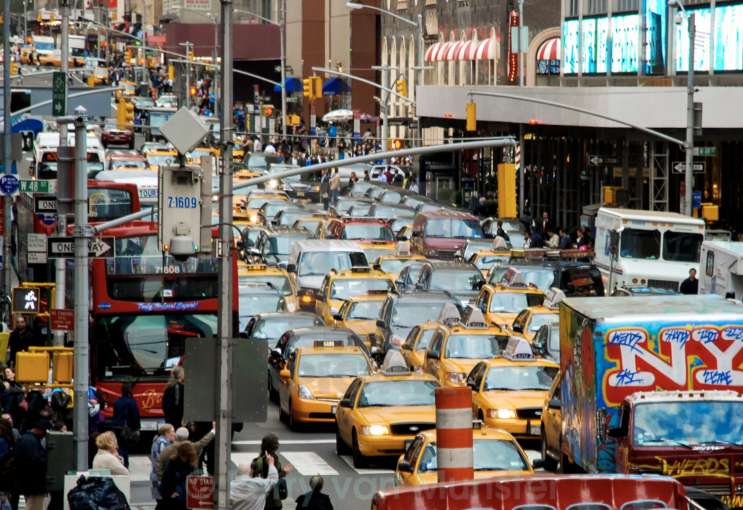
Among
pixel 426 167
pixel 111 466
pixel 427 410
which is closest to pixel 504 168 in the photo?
pixel 427 410

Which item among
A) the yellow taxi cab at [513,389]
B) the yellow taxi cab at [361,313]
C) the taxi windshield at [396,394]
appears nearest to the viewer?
the taxi windshield at [396,394]

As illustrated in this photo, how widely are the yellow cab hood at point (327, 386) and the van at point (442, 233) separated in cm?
1656

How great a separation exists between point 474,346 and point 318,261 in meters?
9.67

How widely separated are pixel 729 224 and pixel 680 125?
5527 mm

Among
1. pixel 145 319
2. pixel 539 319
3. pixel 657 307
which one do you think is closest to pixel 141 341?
pixel 145 319

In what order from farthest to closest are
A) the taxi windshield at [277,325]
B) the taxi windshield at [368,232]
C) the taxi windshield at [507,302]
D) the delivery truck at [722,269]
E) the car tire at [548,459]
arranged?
the taxi windshield at [368,232]
the taxi windshield at [507,302]
the taxi windshield at [277,325]
the delivery truck at [722,269]
the car tire at [548,459]

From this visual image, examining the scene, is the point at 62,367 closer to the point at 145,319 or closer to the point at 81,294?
the point at 81,294

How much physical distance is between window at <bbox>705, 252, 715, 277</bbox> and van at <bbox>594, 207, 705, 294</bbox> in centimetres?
414

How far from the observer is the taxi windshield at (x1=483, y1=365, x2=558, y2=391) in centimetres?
1955

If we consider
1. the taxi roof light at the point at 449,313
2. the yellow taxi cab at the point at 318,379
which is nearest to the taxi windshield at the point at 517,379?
the yellow taxi cab at the point at 318,379

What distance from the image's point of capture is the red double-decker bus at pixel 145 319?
64.6ft

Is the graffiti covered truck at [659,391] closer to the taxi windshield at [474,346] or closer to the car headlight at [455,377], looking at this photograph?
the car headlight at [455,377]

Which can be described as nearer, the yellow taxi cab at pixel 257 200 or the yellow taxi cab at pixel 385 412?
the yellow taxi cab at pixel 385 412

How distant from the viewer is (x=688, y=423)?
14.0m
